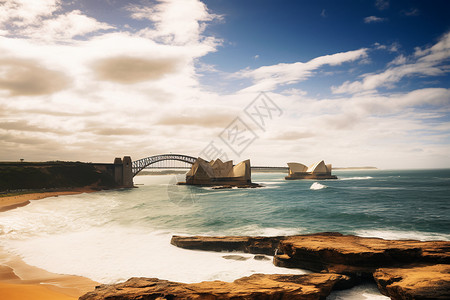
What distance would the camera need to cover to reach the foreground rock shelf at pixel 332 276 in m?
6.80

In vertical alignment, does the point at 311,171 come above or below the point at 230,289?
below

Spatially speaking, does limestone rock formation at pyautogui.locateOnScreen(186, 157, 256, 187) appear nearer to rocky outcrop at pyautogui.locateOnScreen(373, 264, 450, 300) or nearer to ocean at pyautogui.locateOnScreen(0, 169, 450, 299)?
ocean at pyautogui.locateOnScreen(0, 169, 450, 299)

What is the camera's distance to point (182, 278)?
10.2 meters

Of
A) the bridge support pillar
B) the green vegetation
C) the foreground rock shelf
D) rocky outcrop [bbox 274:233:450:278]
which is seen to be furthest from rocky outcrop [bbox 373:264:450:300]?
the bridge support pillar

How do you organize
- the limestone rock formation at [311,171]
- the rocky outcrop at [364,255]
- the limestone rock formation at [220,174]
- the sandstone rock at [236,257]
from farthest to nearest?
the limestone rock formation at [311,171]
the limestone rock formation at [220,174]
the sandstone rock at [236,257]
the rocky outcrop at [364,255]

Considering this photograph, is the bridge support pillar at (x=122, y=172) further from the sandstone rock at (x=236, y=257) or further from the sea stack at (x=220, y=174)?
the sandstone rock at (x=236, y=257)

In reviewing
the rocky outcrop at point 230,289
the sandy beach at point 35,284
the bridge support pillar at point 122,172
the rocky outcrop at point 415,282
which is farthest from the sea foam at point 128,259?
the bridge support pillar at point 122,172

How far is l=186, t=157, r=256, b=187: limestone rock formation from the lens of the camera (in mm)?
83438

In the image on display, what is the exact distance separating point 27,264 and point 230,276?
9.81 m

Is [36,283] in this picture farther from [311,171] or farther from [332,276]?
[311,171]

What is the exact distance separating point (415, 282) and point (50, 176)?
2939 inches

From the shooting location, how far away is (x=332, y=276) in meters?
8.21

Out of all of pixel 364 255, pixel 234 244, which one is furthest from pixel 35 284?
pixel 364 255

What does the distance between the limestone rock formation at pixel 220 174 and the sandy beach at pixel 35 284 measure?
7225 cm
